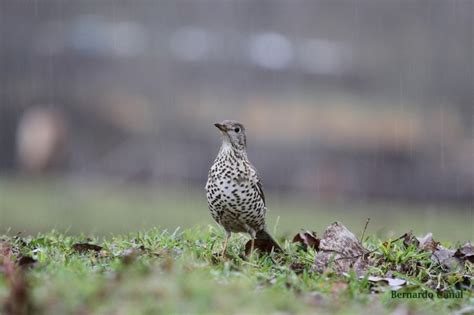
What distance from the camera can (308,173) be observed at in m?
20.8

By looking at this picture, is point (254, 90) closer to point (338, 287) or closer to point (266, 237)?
point (266, 237)

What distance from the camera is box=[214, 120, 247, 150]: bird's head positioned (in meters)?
7.09

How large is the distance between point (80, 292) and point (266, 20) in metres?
21.6

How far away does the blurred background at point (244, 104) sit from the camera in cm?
1997

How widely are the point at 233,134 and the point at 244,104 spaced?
15.7 m

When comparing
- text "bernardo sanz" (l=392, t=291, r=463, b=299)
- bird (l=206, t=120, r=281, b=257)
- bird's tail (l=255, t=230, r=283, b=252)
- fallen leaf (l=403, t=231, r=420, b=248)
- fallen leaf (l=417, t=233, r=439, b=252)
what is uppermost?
bird (l=206, t=120, r=281, b=257)

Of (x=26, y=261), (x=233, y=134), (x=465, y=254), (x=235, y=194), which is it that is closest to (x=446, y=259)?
(x=465, y=254)

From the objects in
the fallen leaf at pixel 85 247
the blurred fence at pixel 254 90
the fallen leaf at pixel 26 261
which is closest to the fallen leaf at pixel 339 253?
the fallen leaf at pixel 85 247

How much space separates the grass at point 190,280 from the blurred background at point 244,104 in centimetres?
937

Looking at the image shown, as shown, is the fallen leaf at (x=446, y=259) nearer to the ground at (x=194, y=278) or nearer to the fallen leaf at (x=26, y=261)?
the ground at (x=194, y=278)

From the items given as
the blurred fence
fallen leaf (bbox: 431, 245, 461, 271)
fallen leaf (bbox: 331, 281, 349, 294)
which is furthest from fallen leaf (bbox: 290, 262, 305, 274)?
the blurred fence

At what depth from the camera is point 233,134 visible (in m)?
7.12

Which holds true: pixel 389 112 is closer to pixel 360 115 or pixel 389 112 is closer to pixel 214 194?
pixel 360 115

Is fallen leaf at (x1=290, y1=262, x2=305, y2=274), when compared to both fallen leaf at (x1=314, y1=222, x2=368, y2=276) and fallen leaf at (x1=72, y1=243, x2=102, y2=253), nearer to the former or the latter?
fallen leaf at (x1=314, y1=222, x2=368, y2=276)
